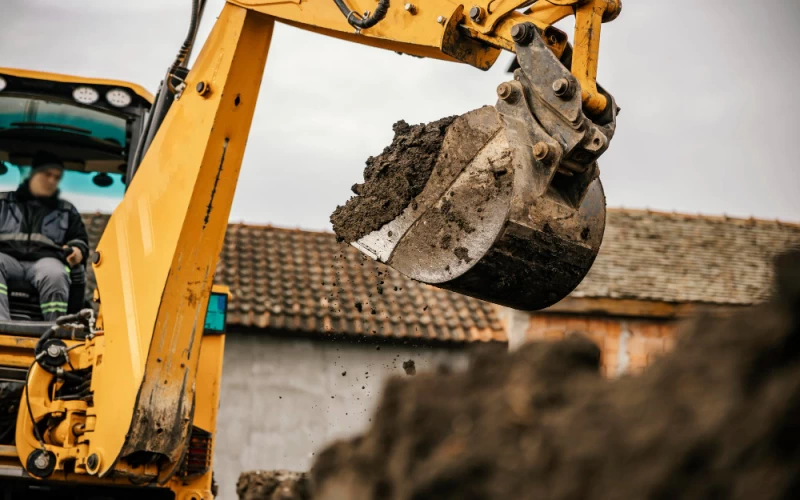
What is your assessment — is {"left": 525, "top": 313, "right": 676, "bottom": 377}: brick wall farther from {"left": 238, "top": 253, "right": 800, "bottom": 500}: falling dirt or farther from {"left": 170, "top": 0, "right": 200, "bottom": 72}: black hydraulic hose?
{"left": 238, "top": 253, "right": 800, "bottom": 500}: falling dirt

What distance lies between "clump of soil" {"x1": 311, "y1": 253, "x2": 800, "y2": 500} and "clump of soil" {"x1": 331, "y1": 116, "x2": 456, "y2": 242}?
2.09 m

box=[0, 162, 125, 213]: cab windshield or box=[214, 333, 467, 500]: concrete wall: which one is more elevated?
box=[0, 162, 125, 213]: cab windshield

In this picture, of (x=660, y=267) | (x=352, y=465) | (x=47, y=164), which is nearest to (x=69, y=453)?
(x=47, y=164)

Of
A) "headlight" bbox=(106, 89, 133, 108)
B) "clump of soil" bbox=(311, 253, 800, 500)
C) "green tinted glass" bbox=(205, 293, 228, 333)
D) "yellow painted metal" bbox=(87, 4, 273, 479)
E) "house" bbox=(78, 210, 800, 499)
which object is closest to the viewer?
"clump of soil" bbox=(311, 253, 800, 500)

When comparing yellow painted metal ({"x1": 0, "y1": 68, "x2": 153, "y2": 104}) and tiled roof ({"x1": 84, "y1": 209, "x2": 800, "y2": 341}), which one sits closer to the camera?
yellow painted metal ({"x1": 0, "y1": 68, "x2": 153, "y2": 104})

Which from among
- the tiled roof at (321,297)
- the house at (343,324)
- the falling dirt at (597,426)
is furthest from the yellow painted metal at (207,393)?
the tiled roof at (321,297)

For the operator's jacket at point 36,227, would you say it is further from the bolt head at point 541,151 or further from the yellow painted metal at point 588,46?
the yellow painted metal at point 588,46

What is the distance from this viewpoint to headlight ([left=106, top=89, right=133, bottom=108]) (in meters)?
6.60

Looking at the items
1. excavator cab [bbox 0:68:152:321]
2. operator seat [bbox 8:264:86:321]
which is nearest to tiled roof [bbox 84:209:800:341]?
excavator cab [bbox 0:68:152:321]

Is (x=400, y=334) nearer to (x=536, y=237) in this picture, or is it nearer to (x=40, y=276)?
(x=40, y=276)

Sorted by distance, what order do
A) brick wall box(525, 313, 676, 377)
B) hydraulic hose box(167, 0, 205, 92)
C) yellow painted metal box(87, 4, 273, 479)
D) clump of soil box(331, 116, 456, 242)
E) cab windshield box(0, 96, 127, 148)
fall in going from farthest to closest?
1. brick wall box(525, 313, 676, 377)
2. cab windshield box(0, 96, 127, 148)
3. hydraulic hose box(167, 0, 205, 92)
4. yellow painted metal box(87, 4, 273, 479)
5. clump of soil box(331, 116, 456, 242)

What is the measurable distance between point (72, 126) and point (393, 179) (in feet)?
10.5

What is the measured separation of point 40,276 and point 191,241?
1683 mm

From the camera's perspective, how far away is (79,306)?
6.20 meters
